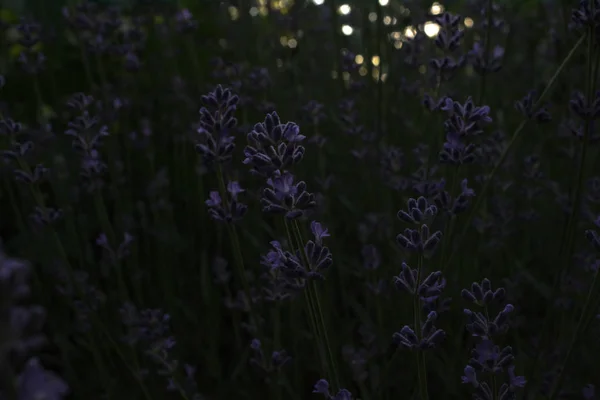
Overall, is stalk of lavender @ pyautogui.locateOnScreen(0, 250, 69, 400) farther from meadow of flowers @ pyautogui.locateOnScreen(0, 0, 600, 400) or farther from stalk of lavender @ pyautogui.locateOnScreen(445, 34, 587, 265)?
stalk of lavender @ pyautogui.locateOnScreen(445, 34, 587, 265)

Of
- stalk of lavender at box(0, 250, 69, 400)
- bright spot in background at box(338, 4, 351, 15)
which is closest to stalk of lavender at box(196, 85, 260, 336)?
stalk of lavender at box(0, 250, 69, 400)

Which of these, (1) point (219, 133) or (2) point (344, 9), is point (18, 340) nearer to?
(1) point (219, 133)

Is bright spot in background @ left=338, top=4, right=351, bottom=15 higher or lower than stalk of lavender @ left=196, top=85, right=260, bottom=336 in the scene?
higher

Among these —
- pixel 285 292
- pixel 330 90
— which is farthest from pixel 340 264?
pixel 330 90

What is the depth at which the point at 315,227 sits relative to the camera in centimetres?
107

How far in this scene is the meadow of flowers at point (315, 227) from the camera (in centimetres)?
113

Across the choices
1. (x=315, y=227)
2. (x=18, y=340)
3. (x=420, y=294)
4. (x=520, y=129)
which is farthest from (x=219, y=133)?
(x=18, y=340)

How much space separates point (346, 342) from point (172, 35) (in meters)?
1.97

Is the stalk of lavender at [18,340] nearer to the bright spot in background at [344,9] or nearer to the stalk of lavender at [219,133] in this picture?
the stalk of lavender at [219,133]

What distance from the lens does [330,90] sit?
10.4ft

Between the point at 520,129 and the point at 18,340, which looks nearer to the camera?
the point at 18,340

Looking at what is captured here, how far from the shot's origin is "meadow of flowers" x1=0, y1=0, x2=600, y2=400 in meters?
1.13

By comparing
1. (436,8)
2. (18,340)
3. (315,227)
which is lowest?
(315,227)

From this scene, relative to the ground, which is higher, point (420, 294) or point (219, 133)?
point (219, 133)
